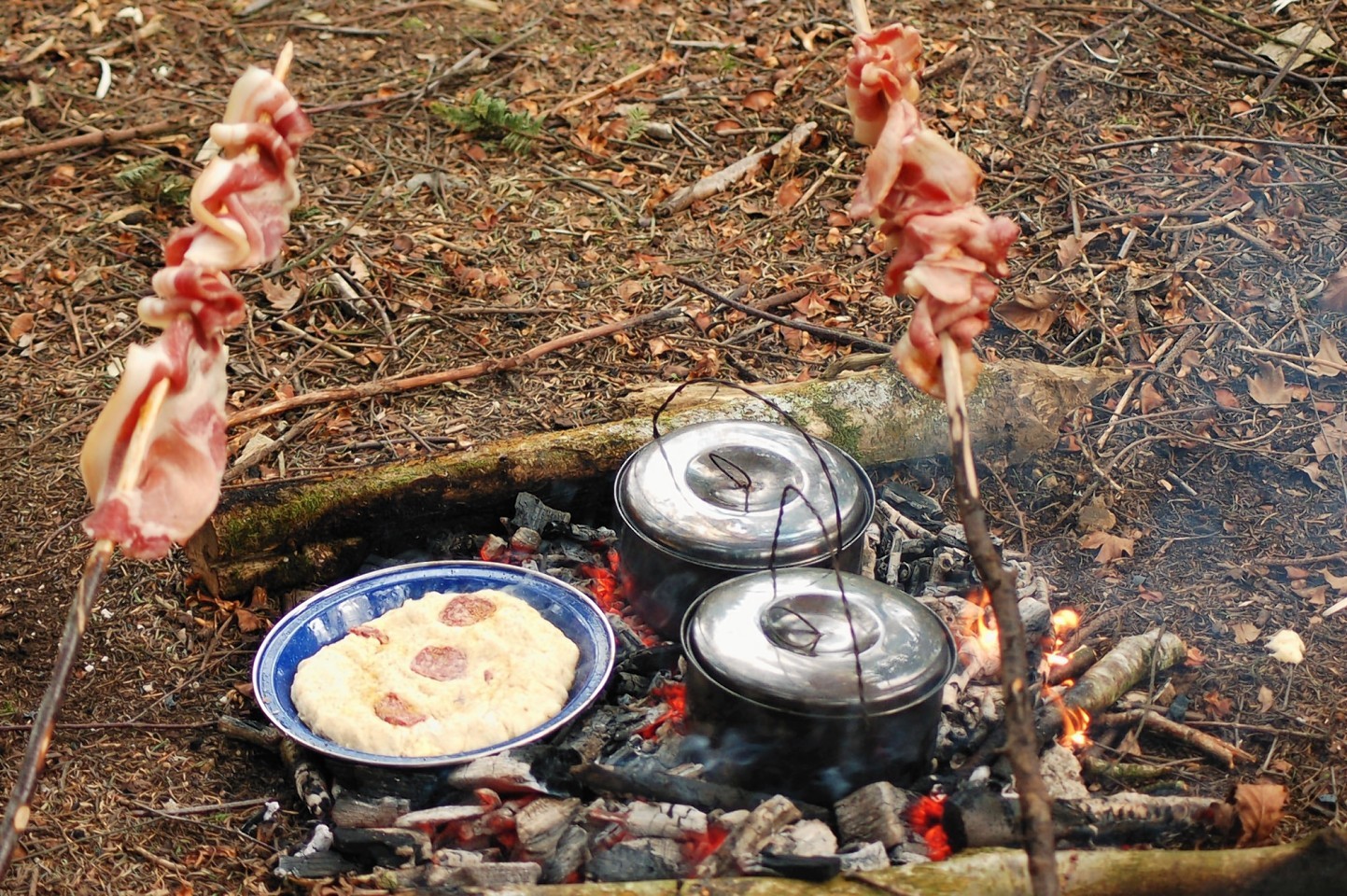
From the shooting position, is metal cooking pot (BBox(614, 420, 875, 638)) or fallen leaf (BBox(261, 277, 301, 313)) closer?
metal cooking pot (BBox(614, 420, 875, 638))

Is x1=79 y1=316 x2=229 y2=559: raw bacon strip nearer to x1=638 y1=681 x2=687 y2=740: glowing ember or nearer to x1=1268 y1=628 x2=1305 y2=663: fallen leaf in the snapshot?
x1=638 y1=681 x2=687 y2=740: glowing ember

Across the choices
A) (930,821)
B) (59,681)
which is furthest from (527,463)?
(59,681)

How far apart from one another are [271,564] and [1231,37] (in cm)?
705

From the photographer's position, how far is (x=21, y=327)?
21.4ft

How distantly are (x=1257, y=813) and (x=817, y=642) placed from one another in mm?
1355

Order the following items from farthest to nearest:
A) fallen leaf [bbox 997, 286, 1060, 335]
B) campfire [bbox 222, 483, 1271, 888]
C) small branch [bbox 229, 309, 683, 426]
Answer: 1. fallen leaf [bbox 997, 286, 1060, 335]
2. small branch [bbox 229, 309, 683, 426]
3. campfire [bbox 222, 483, 1271, 888]

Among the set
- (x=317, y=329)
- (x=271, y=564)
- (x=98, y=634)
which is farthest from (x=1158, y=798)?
(x=317, y=329)

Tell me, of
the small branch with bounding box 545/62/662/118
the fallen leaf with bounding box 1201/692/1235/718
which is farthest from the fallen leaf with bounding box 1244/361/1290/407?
the small branch with bounding box 545/62/662/118

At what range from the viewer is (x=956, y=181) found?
130 inches

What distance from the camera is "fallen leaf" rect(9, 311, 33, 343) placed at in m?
6.49

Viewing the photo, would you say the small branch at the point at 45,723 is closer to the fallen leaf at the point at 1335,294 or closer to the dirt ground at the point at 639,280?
the dirt ground at the point at 639,280

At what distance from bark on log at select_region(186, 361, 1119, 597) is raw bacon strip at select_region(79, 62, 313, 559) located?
171 centimetres

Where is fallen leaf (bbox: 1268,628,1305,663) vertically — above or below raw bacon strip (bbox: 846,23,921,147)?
below

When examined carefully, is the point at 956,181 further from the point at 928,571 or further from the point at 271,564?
the point at 271,564
